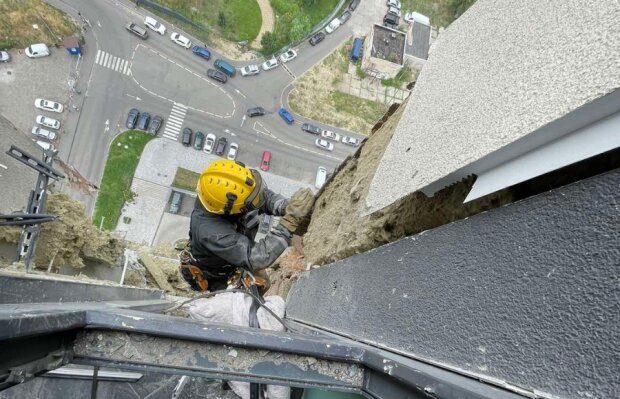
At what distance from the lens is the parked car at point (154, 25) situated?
820 inches

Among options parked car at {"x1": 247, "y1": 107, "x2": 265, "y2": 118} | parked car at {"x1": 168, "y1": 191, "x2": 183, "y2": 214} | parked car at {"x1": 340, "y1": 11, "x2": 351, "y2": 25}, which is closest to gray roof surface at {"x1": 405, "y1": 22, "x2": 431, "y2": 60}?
parked car at {"x1": 340, "y1": 11, "x2": 351, "y2": 25}

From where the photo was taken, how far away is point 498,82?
1.87m

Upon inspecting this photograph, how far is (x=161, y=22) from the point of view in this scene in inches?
840

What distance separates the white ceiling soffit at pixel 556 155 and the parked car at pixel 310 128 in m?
19.6

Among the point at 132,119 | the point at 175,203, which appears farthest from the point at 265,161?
the point at 132,119

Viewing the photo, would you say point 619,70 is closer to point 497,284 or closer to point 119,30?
point 497,284

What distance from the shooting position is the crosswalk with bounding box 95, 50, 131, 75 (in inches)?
796

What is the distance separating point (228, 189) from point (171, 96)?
1736 centimetres

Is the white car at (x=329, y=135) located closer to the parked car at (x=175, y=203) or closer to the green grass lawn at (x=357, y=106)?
the green grass lawn at (x=357, y=106)

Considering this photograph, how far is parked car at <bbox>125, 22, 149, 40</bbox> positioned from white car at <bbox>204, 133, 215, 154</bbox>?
5.89 metres

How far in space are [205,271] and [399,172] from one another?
4498mm

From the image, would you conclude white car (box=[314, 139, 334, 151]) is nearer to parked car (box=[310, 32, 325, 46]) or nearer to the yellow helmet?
parked car (box=[310, 32, 325, 46])


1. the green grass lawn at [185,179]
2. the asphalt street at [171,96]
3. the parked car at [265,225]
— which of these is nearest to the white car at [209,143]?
the asphalt street at [171,96]

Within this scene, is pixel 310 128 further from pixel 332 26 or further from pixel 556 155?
pixel 556 155
